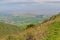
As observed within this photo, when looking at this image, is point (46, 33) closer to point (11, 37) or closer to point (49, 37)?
point (49, 37)

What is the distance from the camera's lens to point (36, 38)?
1344 centimetres

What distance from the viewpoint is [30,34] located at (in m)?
13.8

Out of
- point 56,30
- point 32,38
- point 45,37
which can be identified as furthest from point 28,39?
point 56,30

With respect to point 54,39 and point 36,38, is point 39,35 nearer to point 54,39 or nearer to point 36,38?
point 36,38

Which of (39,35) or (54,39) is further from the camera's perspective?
(39,35)

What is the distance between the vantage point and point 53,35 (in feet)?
43.4

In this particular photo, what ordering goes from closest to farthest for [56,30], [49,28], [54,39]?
[54,39]
[56,30]
[49,28]

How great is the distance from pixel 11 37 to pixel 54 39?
11.6 ft

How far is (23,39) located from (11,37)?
1.23 m

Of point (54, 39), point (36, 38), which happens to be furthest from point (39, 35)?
point (54, 39)

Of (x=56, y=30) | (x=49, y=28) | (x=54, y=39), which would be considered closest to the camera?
(x=54, y=39)

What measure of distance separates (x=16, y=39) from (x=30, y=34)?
1151mm

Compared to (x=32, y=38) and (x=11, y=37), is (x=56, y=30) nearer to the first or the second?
(x=32, y=38)

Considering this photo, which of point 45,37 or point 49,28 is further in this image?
point 49,28
